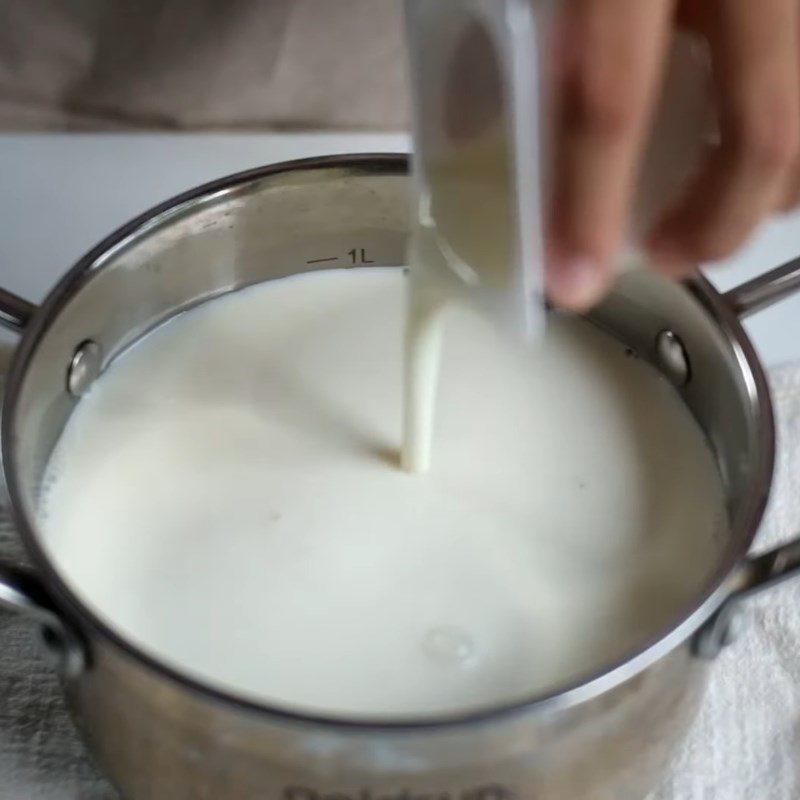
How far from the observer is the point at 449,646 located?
21.5 inches

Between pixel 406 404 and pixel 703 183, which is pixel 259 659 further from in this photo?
pixel 703 183

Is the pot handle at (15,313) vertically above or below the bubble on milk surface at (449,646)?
above

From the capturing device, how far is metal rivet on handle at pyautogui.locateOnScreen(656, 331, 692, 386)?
0.66 meters

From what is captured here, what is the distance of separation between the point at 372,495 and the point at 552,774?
19 cm

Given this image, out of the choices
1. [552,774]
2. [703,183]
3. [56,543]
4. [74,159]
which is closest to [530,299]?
[703,183]

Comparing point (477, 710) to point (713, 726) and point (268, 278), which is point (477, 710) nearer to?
point (713, 726)

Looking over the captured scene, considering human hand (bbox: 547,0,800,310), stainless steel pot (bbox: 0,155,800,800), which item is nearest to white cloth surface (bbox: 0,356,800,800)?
stainless steel pot (bbox: 0,155,800,800)

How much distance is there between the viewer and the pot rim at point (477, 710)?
40cm

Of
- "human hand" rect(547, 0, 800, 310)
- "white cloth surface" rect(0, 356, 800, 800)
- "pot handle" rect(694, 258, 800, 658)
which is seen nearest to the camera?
"human hand" rect(547, 0, 800, 310)

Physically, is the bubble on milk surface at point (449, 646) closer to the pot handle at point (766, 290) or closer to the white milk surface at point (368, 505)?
the white milk surface at point (368, 505)

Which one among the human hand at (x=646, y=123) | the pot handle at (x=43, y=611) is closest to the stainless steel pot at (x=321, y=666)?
the pot handle at (x=43, y=611)

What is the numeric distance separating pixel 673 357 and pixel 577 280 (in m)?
0.29

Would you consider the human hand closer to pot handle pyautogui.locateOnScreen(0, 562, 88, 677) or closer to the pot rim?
the pot rim

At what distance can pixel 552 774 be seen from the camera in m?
0.47
